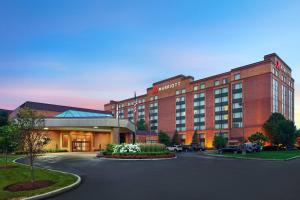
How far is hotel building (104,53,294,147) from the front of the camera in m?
89.9

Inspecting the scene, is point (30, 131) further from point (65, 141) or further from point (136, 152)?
point (65, 141)

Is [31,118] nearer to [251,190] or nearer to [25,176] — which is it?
[25,176]

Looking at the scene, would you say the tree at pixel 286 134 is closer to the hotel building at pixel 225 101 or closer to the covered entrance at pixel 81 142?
the hotel building at pixel 225 101

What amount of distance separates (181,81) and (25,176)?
4184 inches

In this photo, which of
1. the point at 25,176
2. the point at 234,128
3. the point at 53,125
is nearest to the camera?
the point at 25,176

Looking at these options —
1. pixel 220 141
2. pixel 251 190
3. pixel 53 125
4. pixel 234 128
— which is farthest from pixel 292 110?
pixel 251 190

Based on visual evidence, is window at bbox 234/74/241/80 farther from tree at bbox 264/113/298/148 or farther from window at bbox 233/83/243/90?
tree at bbox 264/113/298/148

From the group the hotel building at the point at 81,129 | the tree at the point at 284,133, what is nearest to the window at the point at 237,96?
the tree at the point at 284,133

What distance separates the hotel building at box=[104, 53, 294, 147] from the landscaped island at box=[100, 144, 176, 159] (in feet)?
149

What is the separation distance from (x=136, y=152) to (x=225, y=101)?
7387cm

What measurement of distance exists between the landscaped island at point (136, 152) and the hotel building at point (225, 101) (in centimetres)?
4542

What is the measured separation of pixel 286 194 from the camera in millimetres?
11469

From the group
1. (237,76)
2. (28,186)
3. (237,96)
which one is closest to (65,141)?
(28,186)

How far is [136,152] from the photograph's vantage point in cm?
3328
